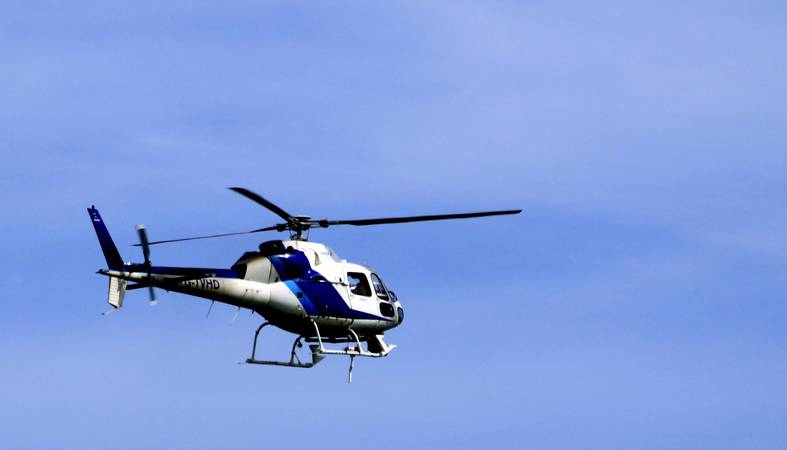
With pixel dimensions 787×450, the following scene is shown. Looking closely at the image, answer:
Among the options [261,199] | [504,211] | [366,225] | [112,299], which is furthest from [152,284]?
[504,211]

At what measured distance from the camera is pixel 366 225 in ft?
196

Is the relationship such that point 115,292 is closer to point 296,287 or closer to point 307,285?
point 296,287

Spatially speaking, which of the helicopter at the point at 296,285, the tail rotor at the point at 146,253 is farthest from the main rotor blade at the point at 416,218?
the tail rotor at the point at 146,253

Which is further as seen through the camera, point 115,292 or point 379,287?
point 379,287

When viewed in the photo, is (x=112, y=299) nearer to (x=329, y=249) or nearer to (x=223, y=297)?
(x=223, y=297)

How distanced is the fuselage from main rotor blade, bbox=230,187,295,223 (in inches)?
39.0

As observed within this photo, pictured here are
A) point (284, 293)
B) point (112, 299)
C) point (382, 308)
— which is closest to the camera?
point (112, 299)

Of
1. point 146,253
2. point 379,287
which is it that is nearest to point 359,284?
point 379,287

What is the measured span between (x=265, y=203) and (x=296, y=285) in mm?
4560

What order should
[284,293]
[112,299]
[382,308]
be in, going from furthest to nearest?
[382,308]
[284,293]
[112,299]

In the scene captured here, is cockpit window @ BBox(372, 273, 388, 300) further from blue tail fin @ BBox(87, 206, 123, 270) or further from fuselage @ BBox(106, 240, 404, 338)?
blue tail fin @ BBox(87, 206, 123, 270)

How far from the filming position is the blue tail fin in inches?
2173

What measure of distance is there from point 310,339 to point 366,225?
16.0 feet

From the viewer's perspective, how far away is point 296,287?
2331 inches
